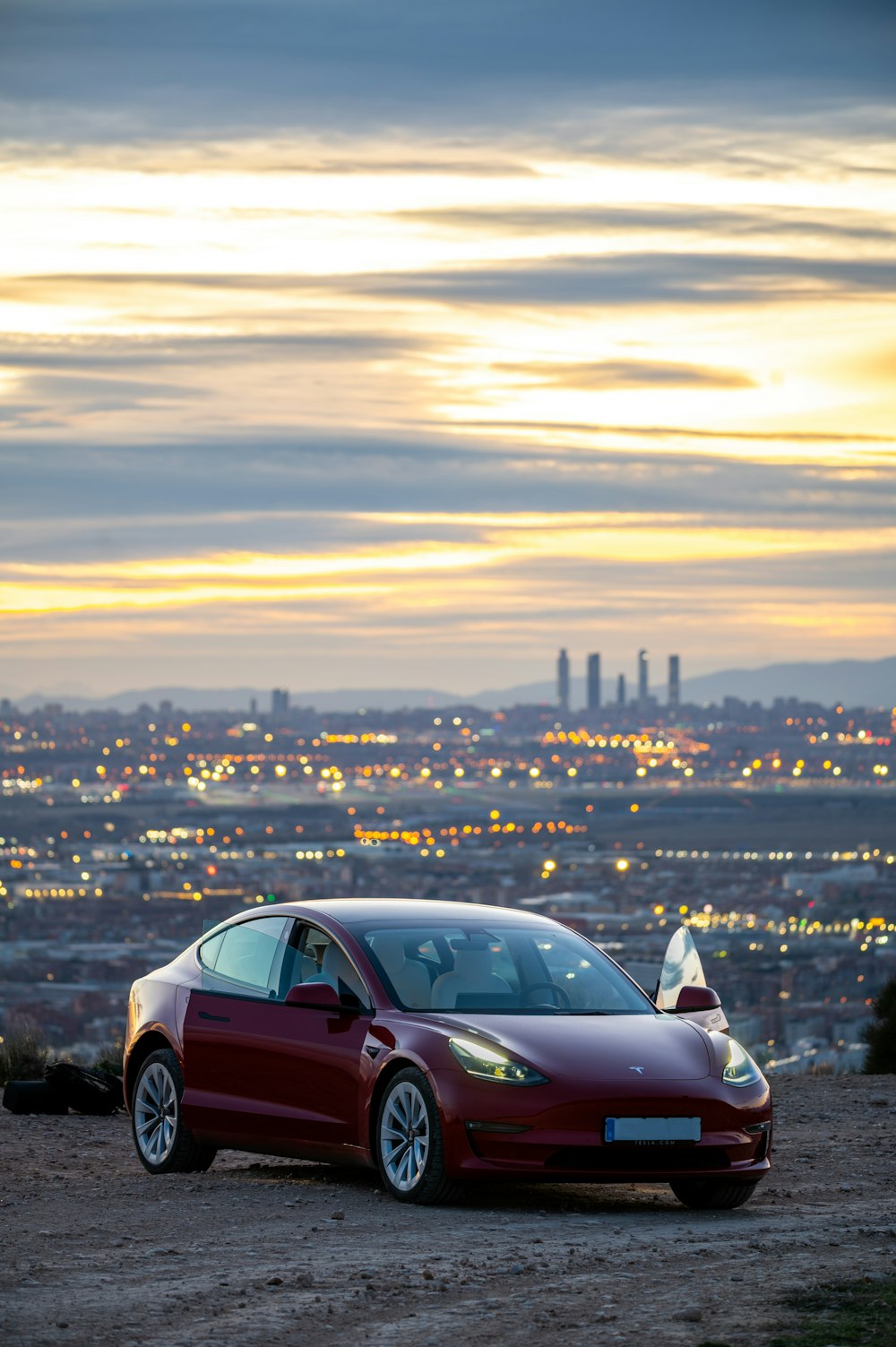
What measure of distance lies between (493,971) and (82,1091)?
5.17 meters

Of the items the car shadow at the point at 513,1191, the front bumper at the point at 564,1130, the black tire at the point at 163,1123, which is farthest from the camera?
the black tire at the point at 163,1123

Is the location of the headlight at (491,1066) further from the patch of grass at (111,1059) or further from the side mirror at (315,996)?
the patch of grass at (111,1059)

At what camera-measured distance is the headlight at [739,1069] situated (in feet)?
33.0

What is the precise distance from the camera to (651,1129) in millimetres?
9672

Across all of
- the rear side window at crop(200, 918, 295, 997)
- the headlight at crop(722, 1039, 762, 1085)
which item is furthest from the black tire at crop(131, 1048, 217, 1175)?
the headlight at crop(722, 1039, 762, 1085)

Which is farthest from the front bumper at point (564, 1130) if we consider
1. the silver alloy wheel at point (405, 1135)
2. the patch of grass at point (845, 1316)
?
the patch of grass at point (845, 1316)

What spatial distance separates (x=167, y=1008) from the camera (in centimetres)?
1161

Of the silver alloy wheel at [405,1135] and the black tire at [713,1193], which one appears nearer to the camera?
the silver alloy wheel at [405,1135]

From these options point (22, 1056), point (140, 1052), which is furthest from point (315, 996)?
point (22, 1056)

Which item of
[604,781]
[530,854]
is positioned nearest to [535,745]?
[604,781]

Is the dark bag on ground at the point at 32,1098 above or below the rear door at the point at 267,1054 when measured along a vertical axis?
below

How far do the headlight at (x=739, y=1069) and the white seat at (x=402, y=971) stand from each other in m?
1.43

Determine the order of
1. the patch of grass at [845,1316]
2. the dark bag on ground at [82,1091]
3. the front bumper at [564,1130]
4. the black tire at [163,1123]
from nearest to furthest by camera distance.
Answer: the patch of grass at [845,1316] < the front bumper at [564,1130] < the black tire at [163,1123] < the dark bag on ground at [82,1091]

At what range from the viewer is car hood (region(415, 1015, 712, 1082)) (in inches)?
385
